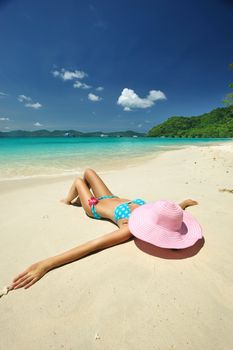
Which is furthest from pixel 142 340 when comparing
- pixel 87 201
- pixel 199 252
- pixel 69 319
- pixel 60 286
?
pixel 87 201

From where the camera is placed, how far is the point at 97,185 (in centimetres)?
320

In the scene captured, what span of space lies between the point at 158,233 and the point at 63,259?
1.08 m

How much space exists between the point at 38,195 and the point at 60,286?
314cm

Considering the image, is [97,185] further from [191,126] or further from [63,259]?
[191,126]

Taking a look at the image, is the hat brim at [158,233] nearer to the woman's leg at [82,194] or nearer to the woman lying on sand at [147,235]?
the woman lying on sand at [147,235]

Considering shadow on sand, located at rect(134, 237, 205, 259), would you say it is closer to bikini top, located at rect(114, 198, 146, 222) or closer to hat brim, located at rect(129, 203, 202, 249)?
hat brim, located at rect(129, 203, 202, 249)

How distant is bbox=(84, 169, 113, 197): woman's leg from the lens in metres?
3.12

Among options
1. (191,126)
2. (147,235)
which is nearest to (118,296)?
(147,235)

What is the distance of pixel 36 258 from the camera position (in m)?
2.07

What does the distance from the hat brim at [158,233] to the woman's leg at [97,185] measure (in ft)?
3.75

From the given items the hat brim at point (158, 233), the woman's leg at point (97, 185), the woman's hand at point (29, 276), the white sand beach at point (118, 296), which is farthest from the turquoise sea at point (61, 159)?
the hat brim at point (158, 233)

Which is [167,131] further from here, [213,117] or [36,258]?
[36,258]

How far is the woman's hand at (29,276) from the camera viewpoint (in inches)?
65.7

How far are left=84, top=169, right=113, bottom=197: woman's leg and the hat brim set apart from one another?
45.1 inches
